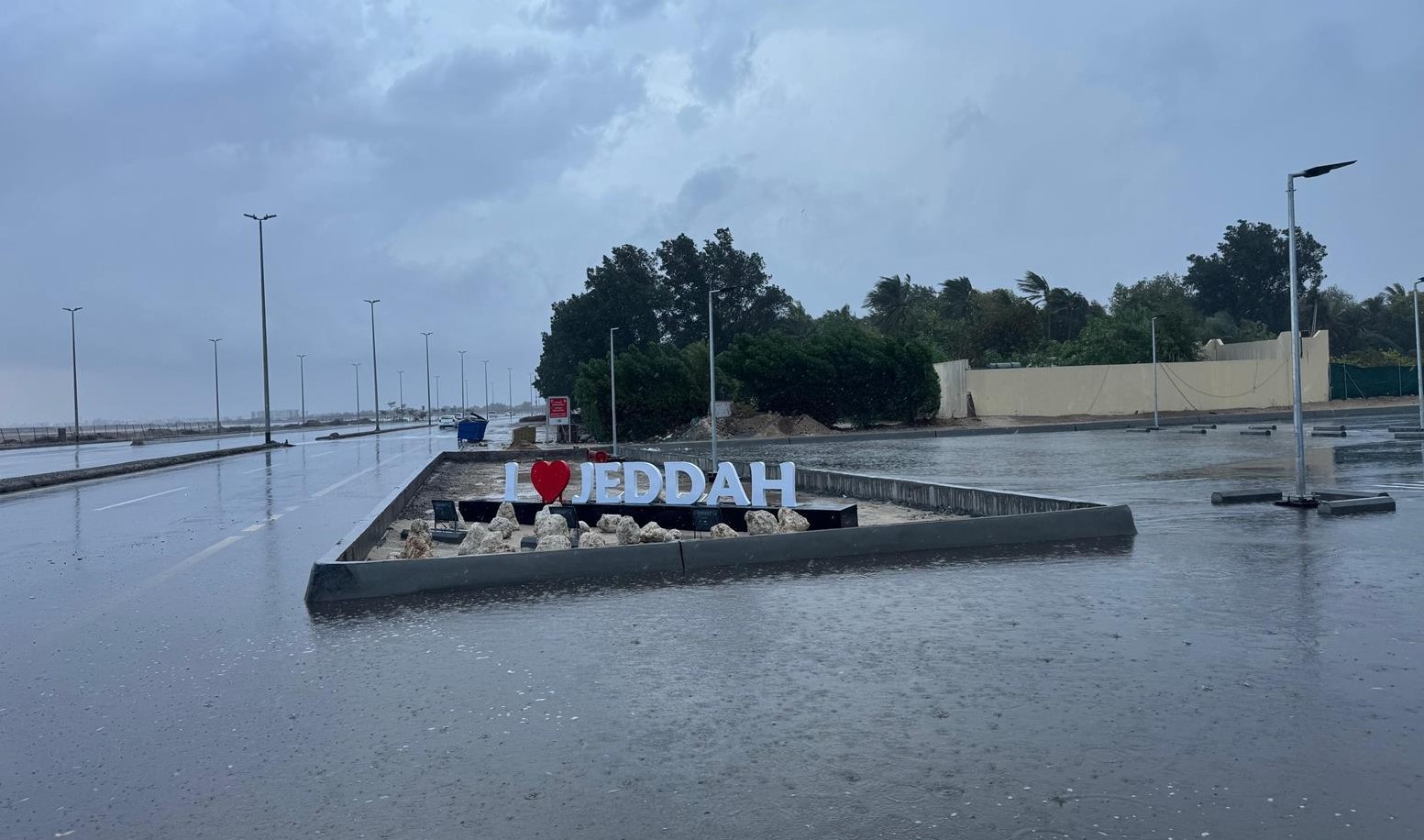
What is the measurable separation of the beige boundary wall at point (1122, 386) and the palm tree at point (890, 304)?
3808cm

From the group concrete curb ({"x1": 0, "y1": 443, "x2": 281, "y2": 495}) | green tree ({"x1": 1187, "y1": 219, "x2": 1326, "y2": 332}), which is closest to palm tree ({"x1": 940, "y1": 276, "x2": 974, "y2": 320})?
green tree ({"x1": 1187, "y1": 219, "x2": 1326, "y2": 332})

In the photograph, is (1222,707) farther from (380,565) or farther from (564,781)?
(380,565)

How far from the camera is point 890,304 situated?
342 ft

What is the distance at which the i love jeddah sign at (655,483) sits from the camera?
16.6 metres

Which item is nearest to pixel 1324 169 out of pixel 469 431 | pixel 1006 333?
pixel 469 431

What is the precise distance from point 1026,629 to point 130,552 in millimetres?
11791

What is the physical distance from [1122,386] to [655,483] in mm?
53622

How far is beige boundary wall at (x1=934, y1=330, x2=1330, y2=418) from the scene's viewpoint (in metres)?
63.9

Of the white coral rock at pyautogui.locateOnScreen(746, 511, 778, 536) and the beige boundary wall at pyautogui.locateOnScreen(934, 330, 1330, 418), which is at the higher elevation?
the beige boundary wall at pyautogui.locateOnScreen(934, 330, 1330, 418)

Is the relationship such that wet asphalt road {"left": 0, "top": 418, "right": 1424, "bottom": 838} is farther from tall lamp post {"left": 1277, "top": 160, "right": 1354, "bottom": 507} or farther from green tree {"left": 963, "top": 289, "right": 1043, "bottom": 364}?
green tree {"left": 963, "top": 289, "right": 1043, "bottom": 364}

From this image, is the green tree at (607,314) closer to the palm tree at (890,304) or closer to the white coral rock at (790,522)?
the palm tree at (890,304)

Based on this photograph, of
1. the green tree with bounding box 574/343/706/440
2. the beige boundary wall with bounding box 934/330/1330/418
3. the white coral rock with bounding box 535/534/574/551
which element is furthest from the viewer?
the beige boundary wall with bounding box 934/330/1330/418

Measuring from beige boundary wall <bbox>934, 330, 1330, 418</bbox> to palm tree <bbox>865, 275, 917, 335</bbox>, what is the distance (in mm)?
38083

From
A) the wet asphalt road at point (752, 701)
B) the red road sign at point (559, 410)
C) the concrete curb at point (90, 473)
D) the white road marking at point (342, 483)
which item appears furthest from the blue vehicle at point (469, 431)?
the wet asphalt road at point (752, 701)
